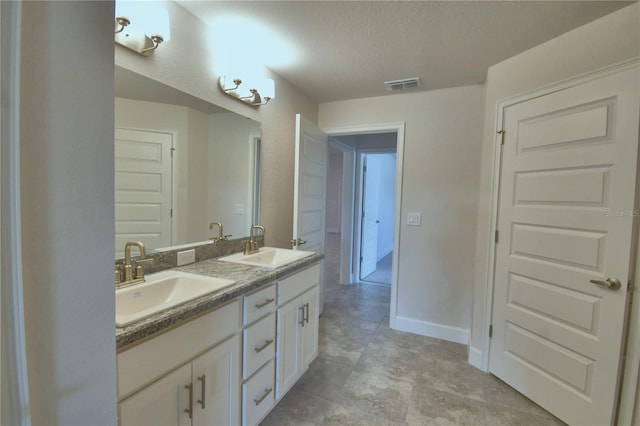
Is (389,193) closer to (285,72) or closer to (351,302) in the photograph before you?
(351,302)

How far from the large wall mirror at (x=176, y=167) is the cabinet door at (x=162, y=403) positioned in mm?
664

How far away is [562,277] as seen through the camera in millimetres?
1788

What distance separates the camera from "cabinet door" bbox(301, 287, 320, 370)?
1.97 m

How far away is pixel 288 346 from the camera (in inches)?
70.2

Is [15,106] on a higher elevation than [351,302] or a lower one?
higher

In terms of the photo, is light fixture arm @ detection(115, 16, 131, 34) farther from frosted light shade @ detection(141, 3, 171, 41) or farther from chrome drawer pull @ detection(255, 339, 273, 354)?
chrome drawer pull @ detection(255, 339, 273, 354)

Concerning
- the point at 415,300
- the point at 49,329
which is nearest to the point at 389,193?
the point at 415,300

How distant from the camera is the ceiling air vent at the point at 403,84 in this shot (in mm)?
2543

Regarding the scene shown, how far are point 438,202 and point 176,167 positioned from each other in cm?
220

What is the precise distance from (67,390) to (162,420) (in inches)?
26.4

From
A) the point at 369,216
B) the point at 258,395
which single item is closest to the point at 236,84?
the point at 258,395

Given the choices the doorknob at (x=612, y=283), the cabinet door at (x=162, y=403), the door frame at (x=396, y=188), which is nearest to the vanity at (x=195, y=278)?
the cabinet door at (x=162, y=403)

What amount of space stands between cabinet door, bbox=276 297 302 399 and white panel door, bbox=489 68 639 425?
4.83ft

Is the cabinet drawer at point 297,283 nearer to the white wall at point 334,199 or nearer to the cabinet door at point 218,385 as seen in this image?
the cabinet door at point 218,385
